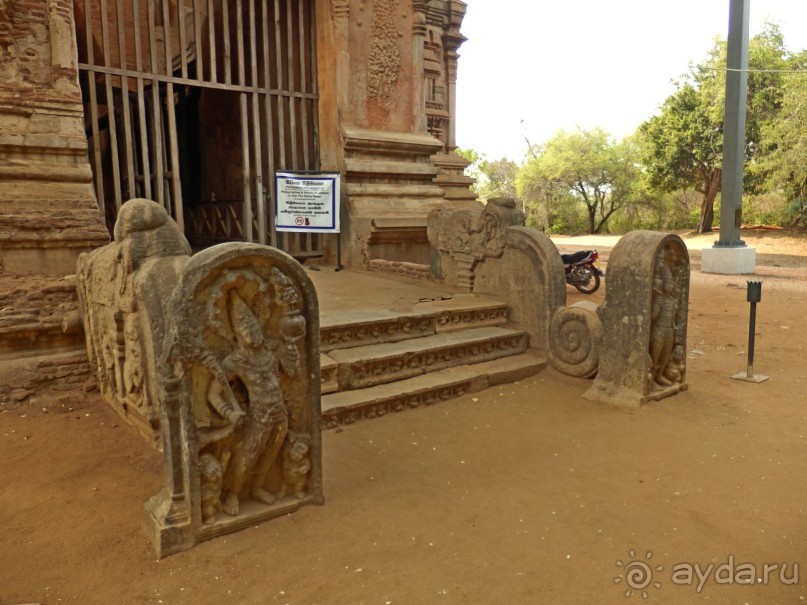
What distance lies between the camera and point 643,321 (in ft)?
14.3

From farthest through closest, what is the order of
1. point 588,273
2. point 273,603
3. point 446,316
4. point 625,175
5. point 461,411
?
point 625,175 < point 588,273 < point 446,316 < point 461,411 < point 273,603

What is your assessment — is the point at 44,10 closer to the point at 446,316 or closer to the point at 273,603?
the point at 446,316

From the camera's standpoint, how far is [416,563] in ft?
8.08

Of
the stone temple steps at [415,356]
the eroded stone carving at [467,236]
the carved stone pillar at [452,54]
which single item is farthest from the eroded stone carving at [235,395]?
the carved stone pillar at [452,54]

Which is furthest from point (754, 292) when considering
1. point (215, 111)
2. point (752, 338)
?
point (215, 111)

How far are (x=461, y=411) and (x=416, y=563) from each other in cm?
190

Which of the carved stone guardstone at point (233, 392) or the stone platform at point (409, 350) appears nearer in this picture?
the carved stone guardstone at point (233, 392)

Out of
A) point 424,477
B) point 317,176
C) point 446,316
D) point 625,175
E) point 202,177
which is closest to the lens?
point 424,477

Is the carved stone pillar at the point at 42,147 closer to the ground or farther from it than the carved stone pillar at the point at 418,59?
closer to the ground

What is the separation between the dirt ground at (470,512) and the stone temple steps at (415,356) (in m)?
0.16

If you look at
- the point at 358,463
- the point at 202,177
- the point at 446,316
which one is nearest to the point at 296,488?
the point at 358,463

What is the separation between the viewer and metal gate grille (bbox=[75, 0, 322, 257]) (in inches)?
263

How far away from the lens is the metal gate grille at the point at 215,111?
667 cm

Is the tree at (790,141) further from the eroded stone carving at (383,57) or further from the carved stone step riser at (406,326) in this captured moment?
the carved stone step riser at (406,326)
